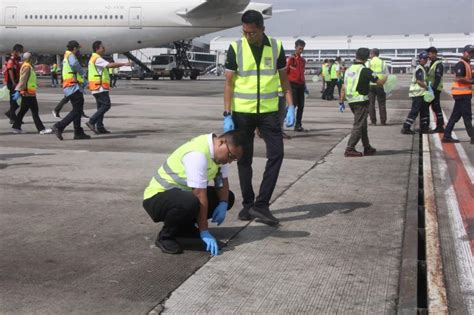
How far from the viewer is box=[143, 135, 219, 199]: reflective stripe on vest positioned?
4.61m

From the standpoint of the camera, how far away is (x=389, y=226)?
5645 millimetres

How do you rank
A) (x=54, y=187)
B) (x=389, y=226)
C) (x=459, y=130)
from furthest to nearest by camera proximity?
1. (x=459, y=130)
2. (x=54, y=187)
3. (x=389, y=226)

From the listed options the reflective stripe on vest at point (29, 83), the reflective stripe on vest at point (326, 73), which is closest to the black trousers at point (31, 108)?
the reflective stripe on vest at point (29, 83)

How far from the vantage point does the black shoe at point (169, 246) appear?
475 cm

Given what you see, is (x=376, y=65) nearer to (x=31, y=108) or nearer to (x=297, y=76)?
(x=297, y=76)

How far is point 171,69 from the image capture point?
1949 inches

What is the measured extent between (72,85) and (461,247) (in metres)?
8.71

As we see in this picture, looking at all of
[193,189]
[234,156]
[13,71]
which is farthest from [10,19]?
[234,156]

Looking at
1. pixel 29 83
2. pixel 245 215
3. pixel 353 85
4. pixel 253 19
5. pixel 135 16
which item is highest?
pixel 135 16

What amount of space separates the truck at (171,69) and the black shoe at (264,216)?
143ft

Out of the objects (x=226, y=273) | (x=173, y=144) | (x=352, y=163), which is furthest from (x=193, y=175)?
(x=173, y=144)

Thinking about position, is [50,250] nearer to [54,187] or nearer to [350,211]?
[54,187]

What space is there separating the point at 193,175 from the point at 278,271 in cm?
95

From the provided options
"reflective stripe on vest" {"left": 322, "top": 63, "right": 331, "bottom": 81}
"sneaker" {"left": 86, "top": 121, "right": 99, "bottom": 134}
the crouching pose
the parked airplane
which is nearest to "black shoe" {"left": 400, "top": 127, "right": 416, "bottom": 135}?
"sneaker" {"left": 86, "top": 121, "right": 99, "bottom": 134}
